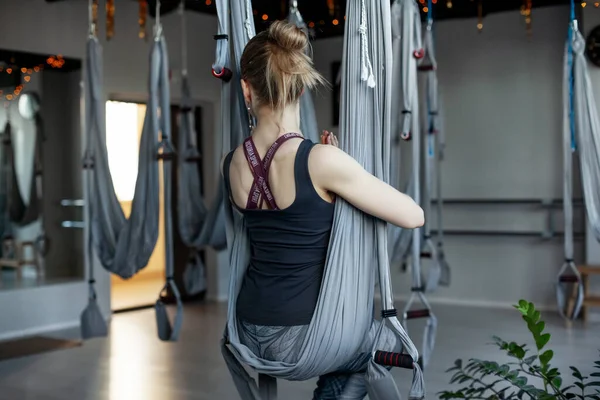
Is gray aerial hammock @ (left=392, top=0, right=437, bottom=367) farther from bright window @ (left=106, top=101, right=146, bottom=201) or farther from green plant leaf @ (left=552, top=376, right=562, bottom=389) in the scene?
bright window @ (left=106, top=101, right=146, bottom=201)

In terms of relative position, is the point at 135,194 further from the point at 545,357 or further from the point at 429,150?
the point at 545,357

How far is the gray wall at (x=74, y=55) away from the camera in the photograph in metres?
5.02

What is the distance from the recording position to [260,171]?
62.4 inches

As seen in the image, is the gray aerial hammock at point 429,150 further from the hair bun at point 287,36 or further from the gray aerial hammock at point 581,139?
the hair bun at point 287,36

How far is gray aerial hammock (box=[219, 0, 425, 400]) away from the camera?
1.56m

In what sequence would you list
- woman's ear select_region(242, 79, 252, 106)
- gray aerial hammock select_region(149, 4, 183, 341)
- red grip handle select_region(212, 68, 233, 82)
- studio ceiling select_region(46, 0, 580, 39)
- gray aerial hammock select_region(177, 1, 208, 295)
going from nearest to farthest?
woman's ear select_region(242, 79, 252, 106) → red grip handle select_region(212, 68, 233, 82) → gray aerial hammock select_region(149, 4, 183, 341) → gray aerial hammock select_region(177, 1, 208, 295) → studio ceiling select_region(46, 0, 580, 39)

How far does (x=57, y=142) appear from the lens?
544 centimetres

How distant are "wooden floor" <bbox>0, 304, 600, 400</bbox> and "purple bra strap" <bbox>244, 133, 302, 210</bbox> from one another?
193 cm

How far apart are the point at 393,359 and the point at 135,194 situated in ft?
7.97

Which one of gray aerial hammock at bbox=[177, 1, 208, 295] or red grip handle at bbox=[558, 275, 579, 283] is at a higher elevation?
gray aerial hammock at bbox=[177, 1, 208, 295]

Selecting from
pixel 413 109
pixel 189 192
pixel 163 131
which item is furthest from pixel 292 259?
pixel 189 192

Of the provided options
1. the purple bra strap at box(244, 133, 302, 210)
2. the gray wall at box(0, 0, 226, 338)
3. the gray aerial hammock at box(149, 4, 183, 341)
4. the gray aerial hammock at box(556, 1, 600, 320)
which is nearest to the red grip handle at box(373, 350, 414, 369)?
the purple bra strap at box(244, 133, 302, 210)

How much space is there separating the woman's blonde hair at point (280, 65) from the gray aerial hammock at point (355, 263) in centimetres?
17

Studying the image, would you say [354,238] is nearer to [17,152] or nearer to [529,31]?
[17,152]
